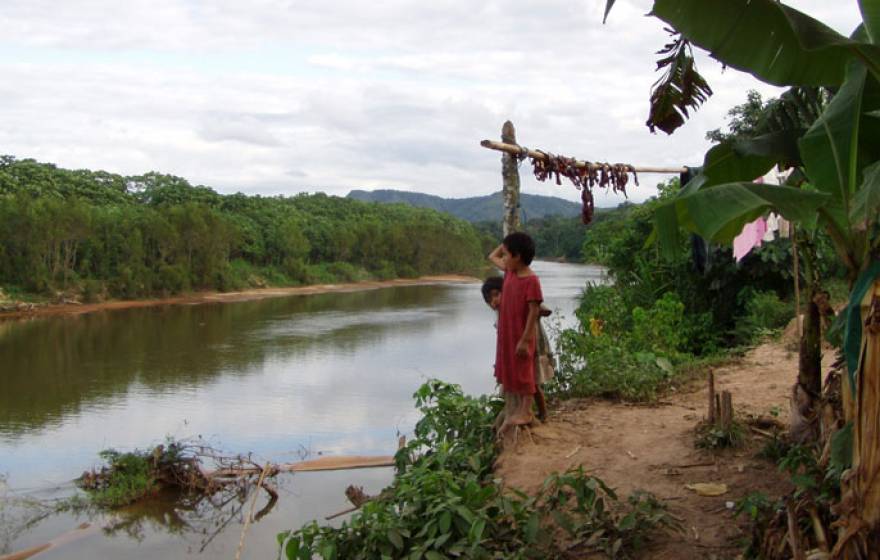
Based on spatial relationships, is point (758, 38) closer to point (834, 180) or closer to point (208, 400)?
point (834, 180)

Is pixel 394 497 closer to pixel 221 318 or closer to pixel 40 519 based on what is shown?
pixel 40 519

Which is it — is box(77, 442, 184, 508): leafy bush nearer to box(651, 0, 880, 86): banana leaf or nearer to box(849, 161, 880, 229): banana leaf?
box(651, 0, 880, 86): banana leaf

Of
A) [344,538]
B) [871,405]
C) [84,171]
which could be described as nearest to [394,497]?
[344,538]

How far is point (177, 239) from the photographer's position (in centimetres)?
2928

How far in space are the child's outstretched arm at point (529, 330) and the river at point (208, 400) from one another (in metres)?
3.28

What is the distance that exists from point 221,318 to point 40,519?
56.2ft

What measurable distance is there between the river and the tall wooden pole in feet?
10.1

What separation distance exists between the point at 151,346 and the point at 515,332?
49.5 ft

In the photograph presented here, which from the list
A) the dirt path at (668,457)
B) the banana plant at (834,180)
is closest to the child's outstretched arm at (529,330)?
the dirt path at (668,457)

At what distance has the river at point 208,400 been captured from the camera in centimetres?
721

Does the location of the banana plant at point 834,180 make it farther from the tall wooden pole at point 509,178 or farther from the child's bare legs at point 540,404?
the tall wooden pole at point 509,178

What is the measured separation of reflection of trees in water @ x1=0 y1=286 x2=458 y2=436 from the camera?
1267 centimetres

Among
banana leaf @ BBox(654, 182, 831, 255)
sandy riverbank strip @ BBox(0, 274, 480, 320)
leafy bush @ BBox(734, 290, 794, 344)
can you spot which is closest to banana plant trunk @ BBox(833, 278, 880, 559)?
banana leaf @ BBox(654, 182, 831, 255)

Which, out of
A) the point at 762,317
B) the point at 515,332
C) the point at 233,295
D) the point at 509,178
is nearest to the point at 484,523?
the point at 515,332
